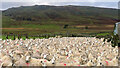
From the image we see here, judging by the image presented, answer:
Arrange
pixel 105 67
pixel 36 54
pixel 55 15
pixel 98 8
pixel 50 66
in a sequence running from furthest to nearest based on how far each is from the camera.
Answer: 1. pixel 98 8
2. pixel 55 15
3. pixel 36 54
4. pixel 105 67
5. pixel 50 66

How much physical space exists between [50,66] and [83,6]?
490 feet

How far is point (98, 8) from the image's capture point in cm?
14575

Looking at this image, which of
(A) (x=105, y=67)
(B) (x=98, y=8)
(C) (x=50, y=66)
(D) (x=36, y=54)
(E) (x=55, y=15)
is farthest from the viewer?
(B) (x=98, y=8)

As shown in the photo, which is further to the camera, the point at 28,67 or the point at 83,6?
the point at 83,6

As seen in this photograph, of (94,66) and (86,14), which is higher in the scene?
(94,66)

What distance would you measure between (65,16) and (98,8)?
35781 mm

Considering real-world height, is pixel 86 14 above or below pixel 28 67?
below

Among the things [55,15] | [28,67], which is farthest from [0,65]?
[55,15]

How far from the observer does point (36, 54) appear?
425 inches

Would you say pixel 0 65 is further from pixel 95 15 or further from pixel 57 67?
pixel 95 15

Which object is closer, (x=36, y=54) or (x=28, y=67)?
(x=28, y=67)

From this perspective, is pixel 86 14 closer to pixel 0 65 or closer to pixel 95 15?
pixel 95 15

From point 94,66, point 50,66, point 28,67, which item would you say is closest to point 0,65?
point 28,67

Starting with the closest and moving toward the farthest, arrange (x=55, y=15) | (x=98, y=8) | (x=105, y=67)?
(x=105, y=67)
(x=55, y=15)
(x=98, y=8)
